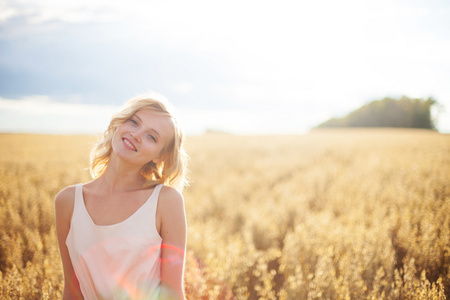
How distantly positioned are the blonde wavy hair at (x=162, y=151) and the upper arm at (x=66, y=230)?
477mm

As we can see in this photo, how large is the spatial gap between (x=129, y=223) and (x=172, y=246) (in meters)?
0.33

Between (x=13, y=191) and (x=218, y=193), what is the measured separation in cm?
381

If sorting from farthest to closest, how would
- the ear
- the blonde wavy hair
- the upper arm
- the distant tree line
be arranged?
the distant tree line, the ear, the blonde wavy hair, the upper arm

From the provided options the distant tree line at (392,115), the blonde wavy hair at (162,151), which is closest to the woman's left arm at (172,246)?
the blonde wavy hair at (162,151)

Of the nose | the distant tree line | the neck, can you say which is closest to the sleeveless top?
the neck

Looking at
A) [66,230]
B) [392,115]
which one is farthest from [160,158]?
[392,115]

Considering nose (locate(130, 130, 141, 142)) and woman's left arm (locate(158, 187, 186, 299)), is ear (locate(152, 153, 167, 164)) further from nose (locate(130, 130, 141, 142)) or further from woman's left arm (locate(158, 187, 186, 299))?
woman's left arm (locate(158, 187, 186, 299))

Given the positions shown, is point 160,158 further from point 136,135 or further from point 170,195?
point 170,195

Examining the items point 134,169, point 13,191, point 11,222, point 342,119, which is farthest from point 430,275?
point 342,119

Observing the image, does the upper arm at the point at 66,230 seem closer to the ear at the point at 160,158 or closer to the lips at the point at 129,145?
the lips at the point at 129,145

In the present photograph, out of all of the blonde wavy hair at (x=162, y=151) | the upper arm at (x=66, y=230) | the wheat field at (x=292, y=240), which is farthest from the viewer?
the wheat field at (x=292, y=240)

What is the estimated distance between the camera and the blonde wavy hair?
189 centimetres

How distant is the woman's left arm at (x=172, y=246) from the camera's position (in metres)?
1.64

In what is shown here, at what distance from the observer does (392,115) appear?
51.6 meters
